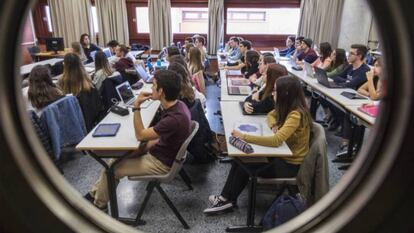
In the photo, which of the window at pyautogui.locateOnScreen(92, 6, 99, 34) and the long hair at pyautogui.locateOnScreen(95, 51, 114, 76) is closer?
the long hair at pyautogui.locateOnScreen(95, 51, 114, 76)

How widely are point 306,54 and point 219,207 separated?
4.56 m

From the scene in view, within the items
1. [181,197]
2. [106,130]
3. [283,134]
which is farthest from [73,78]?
[283,134]

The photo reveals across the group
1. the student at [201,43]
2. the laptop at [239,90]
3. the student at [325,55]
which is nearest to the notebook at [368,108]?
the laptop at [239,90]

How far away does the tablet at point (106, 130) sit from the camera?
228 cm

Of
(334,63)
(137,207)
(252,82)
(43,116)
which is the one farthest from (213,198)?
(334,63)

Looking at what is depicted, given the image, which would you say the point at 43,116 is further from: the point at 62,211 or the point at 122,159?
the point at 62,211

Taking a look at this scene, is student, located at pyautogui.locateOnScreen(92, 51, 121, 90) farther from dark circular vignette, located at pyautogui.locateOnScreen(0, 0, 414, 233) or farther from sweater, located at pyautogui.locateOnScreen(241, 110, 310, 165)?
dark circular vignette, located at pyautogui.locateOnScreen(0, 0, 414, 233)

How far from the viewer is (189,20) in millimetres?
7742

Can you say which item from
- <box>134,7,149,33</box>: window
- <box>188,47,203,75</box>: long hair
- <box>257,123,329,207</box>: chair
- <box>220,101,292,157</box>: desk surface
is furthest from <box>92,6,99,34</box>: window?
<box>257,123,329,207</box>: chair

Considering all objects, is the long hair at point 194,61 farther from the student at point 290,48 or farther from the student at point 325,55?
the student at point 290,48

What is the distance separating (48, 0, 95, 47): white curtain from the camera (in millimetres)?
7156

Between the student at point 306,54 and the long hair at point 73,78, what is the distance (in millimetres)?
4190

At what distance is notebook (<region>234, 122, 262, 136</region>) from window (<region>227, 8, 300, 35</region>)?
228 inches

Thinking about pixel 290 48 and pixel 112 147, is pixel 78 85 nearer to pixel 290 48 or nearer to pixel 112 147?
pixel 112 147
